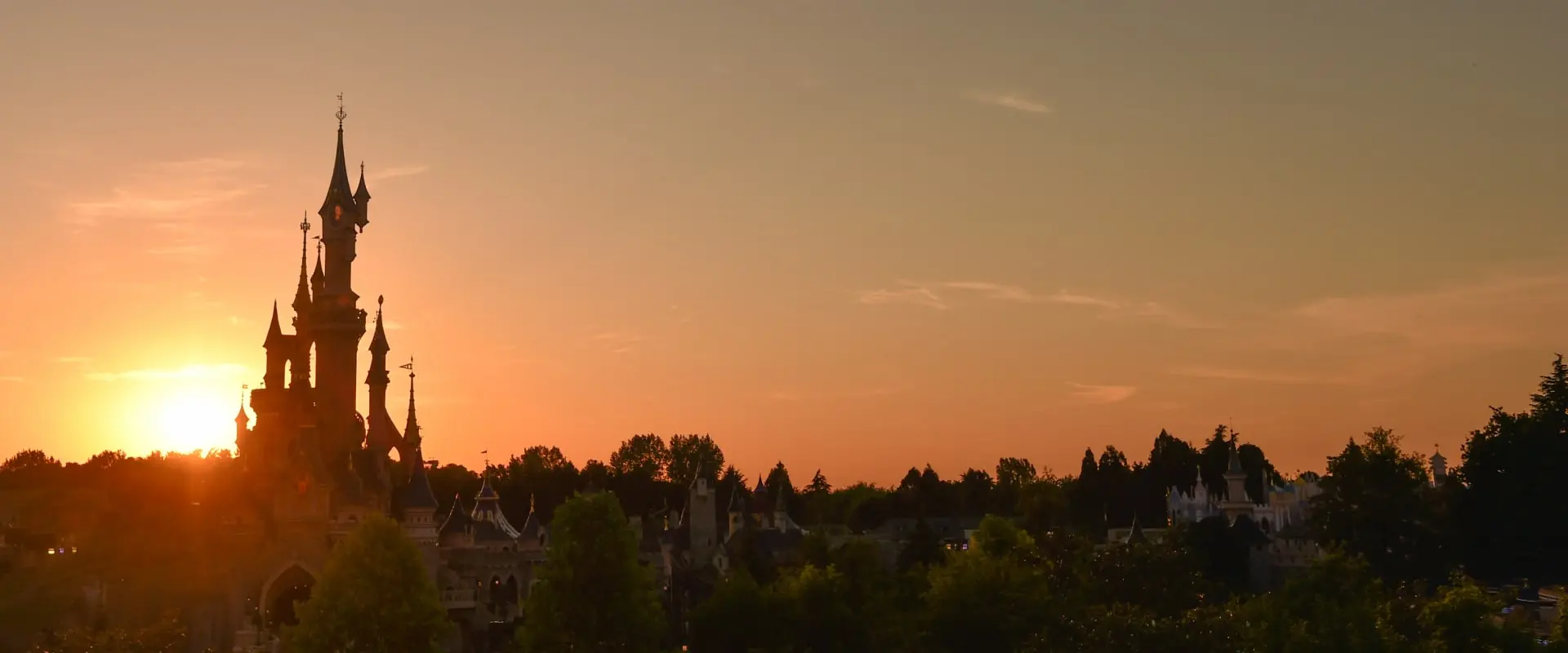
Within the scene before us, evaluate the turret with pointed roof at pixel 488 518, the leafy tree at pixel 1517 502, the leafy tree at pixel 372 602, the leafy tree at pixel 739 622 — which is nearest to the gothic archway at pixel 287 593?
the leafy tree at pixel 372 602

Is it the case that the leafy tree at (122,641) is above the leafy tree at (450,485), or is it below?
below

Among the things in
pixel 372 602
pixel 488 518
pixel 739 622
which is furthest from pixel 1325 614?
pixel 488 518

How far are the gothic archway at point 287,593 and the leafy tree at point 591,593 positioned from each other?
13.8 metres

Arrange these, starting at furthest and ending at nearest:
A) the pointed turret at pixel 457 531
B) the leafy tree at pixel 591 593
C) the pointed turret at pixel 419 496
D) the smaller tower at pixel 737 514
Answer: the smaller tower at pixel 737 514, the pointed turret at pixel 457 531, the pointed turret at pixel 419 496, the leafy tree at pixel 591 593

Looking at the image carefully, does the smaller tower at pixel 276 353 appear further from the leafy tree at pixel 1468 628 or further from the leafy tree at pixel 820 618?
the leafy tree at pixel 1468 628

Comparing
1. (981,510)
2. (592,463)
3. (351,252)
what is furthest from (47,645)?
(981,510)

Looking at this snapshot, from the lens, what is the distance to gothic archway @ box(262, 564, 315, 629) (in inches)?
2854

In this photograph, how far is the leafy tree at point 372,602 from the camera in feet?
199

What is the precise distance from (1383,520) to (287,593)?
62324mm

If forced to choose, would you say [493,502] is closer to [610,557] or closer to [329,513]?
[329,513]

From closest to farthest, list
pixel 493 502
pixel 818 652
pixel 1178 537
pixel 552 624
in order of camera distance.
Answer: pixel 552 624
pixel 818 652
pixel 493 502
pixel 1178 537

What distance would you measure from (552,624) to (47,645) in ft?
64.7

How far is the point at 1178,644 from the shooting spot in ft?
187

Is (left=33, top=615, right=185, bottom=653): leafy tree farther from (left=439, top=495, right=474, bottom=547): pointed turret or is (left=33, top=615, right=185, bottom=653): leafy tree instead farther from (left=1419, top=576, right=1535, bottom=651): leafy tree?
(left=1419, top=576, right=1535, bottom=651): leafy tree
